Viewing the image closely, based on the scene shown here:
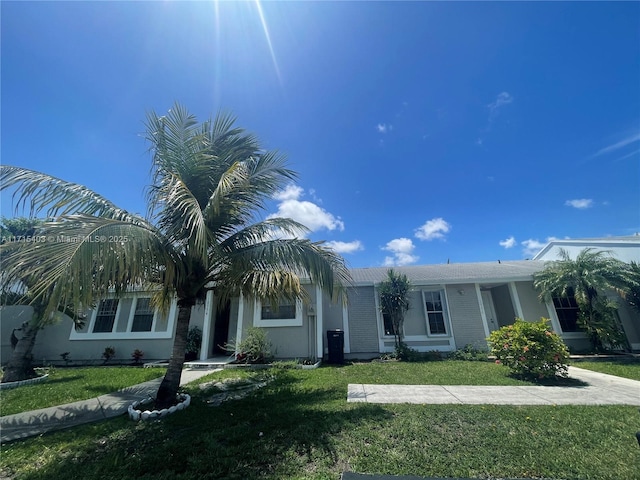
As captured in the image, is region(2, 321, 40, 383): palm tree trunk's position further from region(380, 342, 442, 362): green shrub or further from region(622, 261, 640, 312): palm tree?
region(622, 261, 640, 312): palm tree

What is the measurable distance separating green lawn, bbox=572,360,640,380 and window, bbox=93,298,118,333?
1807 cm

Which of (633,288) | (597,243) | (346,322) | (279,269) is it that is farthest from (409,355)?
(597,243)

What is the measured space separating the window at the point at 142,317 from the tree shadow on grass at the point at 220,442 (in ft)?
24.9

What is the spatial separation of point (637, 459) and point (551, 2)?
10409mm

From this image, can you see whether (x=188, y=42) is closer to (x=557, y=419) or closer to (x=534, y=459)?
(x=534, y=459)

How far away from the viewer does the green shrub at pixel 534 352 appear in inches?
262

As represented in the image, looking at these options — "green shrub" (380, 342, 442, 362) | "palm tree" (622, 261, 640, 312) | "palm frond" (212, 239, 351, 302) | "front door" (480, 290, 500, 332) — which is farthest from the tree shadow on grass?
"palm tree" (622, 261, 640, 312)

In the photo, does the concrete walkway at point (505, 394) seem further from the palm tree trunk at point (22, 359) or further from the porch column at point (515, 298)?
the palm tree trunk at point (22, 359)

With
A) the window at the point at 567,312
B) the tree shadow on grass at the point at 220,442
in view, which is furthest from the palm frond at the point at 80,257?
the window at the point at 567,312

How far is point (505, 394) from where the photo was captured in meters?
5.47

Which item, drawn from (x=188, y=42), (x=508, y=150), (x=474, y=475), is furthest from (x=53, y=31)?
(x=508, y=150)

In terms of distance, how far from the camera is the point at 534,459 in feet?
9.62

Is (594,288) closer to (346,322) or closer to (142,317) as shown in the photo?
(346,322)

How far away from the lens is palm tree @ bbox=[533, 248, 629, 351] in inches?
381
